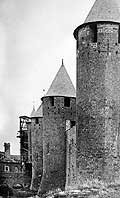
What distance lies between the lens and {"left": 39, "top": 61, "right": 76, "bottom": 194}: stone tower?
32.8 metres

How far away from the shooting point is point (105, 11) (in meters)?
25.7

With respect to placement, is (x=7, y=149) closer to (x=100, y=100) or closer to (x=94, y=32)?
(x=100, y=100)

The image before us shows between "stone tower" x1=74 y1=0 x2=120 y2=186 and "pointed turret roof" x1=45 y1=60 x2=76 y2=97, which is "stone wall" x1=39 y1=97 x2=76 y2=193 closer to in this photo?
"pointed turret roof" x1=45 y1=60 x2=76 y2=97

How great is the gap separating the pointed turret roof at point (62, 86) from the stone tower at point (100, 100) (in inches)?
338

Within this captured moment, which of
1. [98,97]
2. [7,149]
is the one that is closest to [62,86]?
[98,97]

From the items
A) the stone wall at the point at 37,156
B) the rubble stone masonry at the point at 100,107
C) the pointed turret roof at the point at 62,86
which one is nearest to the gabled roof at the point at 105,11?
the rubble stone masonry at the point at 100,107

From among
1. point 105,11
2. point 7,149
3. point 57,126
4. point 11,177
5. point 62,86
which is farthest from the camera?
point 7,149

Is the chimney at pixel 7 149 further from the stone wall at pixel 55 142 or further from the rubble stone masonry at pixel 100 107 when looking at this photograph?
the rubble stone masonry at pixel 100 107

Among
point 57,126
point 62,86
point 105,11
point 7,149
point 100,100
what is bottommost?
point 7,149

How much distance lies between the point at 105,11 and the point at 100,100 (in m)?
Answer: 4.75

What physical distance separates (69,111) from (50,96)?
67.6 inches

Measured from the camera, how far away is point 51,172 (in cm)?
3306

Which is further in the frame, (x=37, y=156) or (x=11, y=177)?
(x=11, y=177)

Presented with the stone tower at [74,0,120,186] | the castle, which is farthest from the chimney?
the stone tower at [74,0,120,186]
